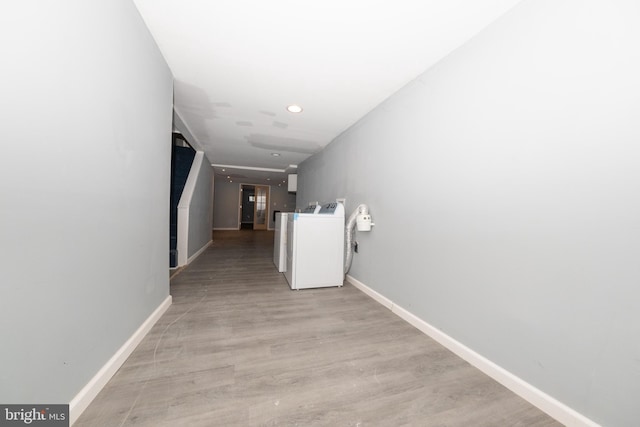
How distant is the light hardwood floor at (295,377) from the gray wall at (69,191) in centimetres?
28

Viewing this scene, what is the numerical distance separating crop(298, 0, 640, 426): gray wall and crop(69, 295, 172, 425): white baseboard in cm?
213

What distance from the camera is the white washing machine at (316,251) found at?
2.59 meters

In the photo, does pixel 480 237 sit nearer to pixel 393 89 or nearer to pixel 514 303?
pixel 514 303

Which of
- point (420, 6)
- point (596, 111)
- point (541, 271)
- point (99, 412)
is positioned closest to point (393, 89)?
point (420, 6)

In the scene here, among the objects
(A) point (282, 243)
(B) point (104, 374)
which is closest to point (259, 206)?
(A) point (282, 243)

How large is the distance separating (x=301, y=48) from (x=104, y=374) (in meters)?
2.39

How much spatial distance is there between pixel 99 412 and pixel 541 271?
2269mm

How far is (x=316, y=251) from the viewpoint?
2.66m

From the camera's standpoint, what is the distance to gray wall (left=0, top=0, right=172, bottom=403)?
0.68m

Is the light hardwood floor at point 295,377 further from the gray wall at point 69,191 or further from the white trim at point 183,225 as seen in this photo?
the white trim at point 183,225

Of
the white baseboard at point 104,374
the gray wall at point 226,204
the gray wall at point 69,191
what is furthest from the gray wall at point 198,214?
the gray wall at point 226,204

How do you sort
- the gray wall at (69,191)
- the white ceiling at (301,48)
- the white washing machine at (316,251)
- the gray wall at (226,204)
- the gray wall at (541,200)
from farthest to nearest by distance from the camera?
1. the gray wall at (226,204)
2. the white washing machine at (316,251)
3. the white ceiling at (301,48)
4. the gray wall at (541,200)
5. the gray wall at (69,191)

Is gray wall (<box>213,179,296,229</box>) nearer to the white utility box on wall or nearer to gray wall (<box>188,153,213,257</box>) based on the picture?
the white utility box on wall

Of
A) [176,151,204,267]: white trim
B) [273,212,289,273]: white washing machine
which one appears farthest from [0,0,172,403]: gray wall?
[176,151,204,267]: white trim
